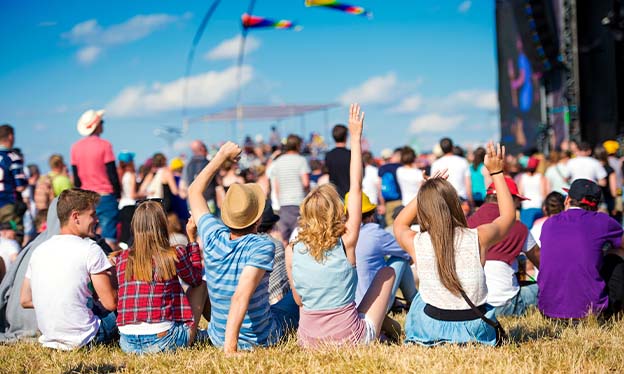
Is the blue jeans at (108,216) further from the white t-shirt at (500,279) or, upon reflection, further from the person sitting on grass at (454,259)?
the person sitting on grass at (454,259)

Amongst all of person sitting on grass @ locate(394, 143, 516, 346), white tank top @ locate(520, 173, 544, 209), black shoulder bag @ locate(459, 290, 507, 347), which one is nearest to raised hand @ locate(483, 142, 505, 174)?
person sitting on grass @ locate(394, 143, 516, 346)

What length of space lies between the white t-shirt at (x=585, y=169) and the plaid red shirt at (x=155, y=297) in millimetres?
6737

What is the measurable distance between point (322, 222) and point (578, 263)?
2.15 m

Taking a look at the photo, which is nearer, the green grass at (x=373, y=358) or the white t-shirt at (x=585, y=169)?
the green grass at (x=373, y=358)

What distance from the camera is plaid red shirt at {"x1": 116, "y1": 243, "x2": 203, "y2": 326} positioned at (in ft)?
15.2

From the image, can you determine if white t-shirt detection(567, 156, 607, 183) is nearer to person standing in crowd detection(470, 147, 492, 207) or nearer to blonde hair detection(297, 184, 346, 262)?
person standing in crowd detection(470, 147, 492, 207)

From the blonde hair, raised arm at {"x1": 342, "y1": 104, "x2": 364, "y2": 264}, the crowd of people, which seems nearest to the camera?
the crowd of people

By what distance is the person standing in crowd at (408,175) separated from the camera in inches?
396

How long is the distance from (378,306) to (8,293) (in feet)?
9.37

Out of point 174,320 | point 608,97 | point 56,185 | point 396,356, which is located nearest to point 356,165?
point 396,356

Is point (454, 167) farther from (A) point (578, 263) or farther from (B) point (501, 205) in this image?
(B) point (501, 205)

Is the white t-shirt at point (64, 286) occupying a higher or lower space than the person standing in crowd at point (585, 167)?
lower

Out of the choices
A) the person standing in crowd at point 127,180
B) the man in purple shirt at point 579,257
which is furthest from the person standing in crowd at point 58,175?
the man in purple shirt at point 579,257

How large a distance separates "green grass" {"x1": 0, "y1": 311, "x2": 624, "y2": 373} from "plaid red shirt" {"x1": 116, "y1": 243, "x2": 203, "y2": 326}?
256mm
